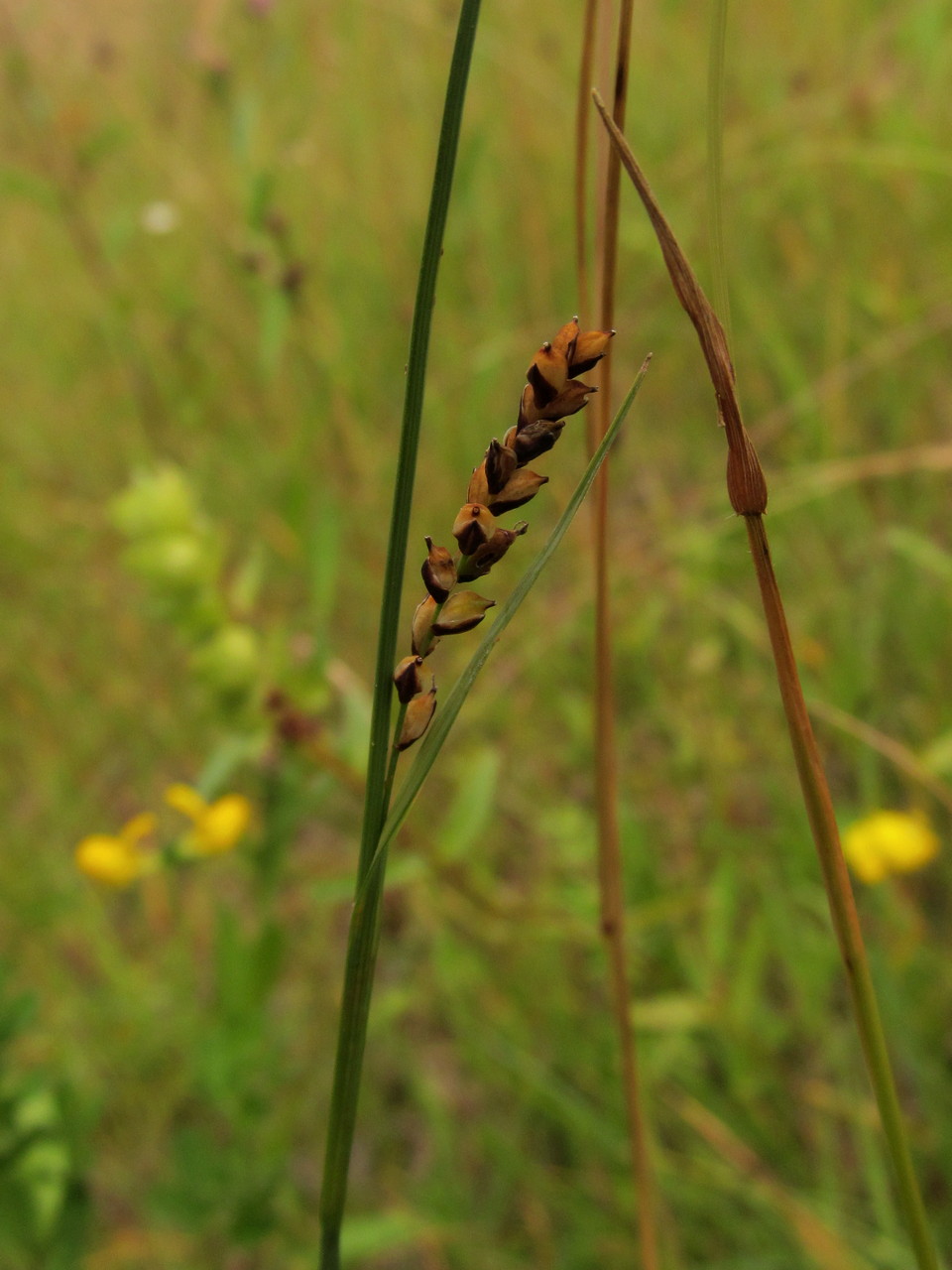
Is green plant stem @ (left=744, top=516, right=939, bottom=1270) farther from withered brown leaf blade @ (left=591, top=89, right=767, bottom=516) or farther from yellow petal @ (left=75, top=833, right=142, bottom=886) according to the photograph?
yellow petal @ (left=75, top=833, right=142, bottom=886)

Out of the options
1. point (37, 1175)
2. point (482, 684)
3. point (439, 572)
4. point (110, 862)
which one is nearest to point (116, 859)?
point (110, 862)

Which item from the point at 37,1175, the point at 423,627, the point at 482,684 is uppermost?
the point at 482,684

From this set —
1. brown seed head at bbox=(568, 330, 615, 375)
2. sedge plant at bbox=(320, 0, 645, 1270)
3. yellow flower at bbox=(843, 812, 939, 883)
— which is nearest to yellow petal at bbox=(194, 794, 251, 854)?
yellow flower at bbox=(843, 812, 939, 883)

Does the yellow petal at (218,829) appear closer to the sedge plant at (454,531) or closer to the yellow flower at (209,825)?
the yellow flower at (209,825)

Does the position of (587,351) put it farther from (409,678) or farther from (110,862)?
(110,862)

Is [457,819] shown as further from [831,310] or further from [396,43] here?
[396,43]

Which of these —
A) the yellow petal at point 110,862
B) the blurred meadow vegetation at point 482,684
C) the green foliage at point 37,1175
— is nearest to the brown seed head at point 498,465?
the blurred meadow vegetation at point 482,684
